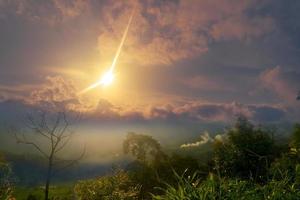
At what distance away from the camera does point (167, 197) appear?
1016cm

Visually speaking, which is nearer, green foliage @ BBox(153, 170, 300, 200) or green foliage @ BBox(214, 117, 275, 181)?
green foliage @ BBox(153, 170, 300, 200)

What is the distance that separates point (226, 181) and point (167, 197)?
4.94 ft

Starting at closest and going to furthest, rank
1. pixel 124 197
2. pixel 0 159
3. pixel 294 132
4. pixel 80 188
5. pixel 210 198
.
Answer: pixel 210 198
pixel 0 159
pixel 124 197
pixel 80 188
pixel 294 132

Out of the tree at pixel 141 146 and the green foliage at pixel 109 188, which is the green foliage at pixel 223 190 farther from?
the tree at pixel 141 146

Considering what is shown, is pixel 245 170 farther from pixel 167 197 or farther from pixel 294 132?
pixel 167 197

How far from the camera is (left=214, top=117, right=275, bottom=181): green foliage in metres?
99.4

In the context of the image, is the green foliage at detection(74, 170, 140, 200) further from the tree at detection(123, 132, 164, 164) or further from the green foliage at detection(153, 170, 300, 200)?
the tree at detection(123, 132, 164, 164)

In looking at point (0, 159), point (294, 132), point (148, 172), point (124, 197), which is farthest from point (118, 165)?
point (148, 172)

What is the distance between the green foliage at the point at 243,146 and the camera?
99375 millimetres

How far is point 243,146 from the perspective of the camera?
105250 mm

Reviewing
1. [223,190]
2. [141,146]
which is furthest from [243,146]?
[223,190]

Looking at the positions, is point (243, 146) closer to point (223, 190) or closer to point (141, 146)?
point (141, 146)

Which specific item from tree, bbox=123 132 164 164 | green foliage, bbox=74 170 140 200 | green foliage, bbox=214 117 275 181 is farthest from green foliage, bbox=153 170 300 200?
tree, bbox=123 132 164 164

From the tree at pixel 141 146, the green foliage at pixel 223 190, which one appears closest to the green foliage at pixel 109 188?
the green foliage at pixel 223 190
